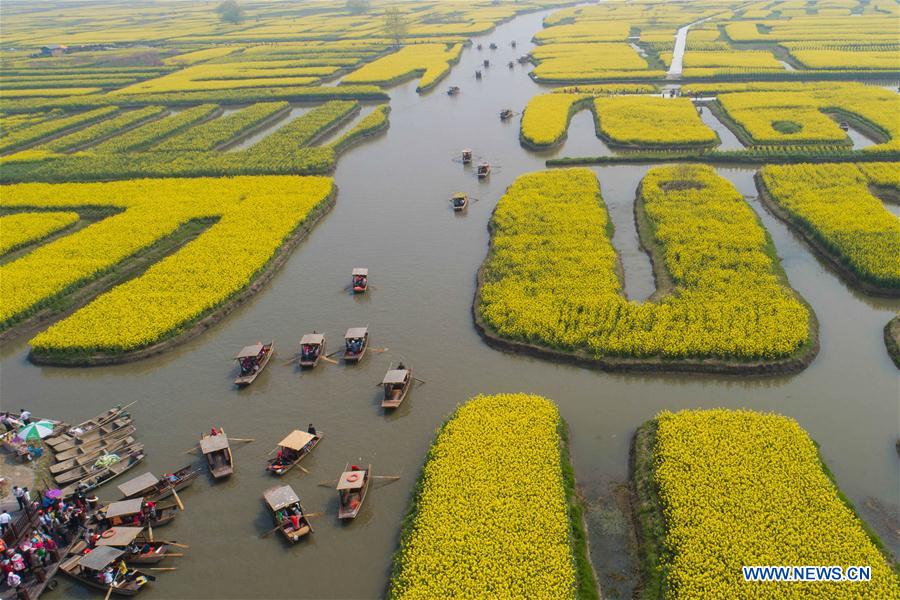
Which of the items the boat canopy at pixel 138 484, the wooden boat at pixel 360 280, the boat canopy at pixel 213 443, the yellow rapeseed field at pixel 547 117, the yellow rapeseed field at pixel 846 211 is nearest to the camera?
the boat canopy at pixel 138 484

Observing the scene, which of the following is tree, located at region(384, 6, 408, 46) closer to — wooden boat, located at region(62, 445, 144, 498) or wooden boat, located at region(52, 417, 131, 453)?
wooden boat, located at region(52, 417, 131, 453)

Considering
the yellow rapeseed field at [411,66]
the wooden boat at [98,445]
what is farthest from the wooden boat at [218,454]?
the yellow rapeseed field at [411,66]

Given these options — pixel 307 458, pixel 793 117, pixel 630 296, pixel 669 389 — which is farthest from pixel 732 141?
pixel 307 458

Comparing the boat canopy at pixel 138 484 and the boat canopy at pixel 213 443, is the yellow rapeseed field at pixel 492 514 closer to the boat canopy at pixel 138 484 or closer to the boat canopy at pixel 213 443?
the boat canopy at pixel 213 443

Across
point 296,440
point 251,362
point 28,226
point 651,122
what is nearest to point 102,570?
point 296,440

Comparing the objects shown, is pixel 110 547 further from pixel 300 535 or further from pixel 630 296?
pixel 630 296

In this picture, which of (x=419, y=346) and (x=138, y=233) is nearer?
(x=419, y=346)

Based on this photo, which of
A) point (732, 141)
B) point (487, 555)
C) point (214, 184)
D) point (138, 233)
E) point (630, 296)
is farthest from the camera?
point (732, 141)

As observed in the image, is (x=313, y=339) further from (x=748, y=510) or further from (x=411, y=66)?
(x=411, y=66)
